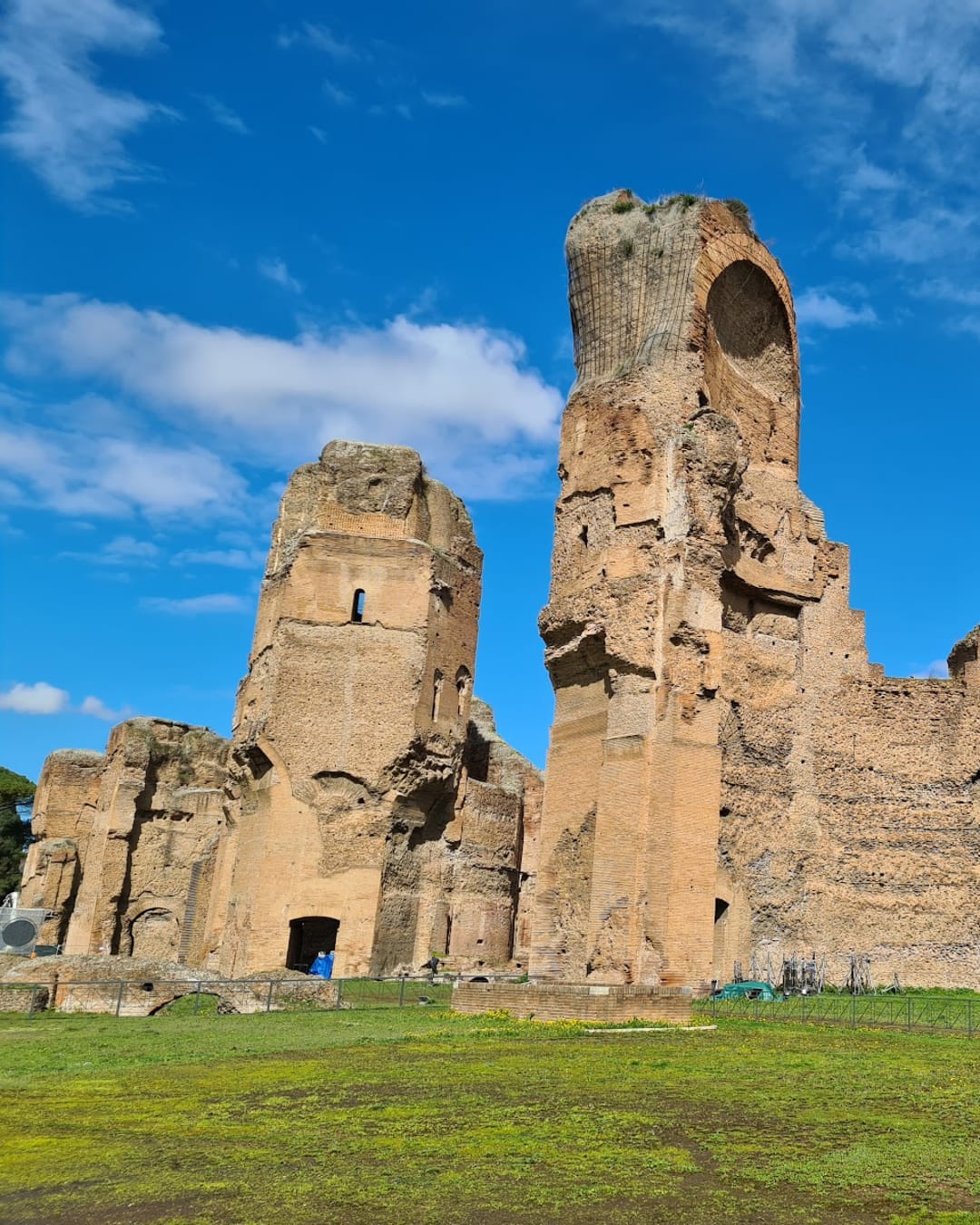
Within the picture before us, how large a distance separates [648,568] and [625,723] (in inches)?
89.9

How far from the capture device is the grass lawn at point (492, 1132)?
4707 mm

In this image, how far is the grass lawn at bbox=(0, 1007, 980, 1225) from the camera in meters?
4.71

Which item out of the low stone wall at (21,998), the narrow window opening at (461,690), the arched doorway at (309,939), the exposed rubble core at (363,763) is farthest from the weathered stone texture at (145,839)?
the low stone wall at (21,998)

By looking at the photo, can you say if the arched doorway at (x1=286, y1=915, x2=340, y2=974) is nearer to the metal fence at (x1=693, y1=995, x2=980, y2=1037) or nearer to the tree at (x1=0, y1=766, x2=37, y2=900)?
the metal fence at (x1=693, y1=995, x2=980, y2=1037)

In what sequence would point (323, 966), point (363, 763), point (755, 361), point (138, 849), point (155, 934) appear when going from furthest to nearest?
point (138, 849) < point (155, 934) < point (363, 763) < point (755, 361) < point (323, 966)

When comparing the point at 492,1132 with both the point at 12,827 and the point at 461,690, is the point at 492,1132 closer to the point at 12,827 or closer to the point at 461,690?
the point at 461,690

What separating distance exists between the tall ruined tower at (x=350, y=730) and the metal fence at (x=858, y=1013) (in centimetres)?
1027

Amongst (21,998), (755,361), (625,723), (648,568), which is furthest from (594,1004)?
(755,361)

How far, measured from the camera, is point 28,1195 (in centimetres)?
492

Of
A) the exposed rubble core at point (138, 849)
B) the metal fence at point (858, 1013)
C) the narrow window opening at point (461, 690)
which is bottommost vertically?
the metal fence at point (858, 1013)

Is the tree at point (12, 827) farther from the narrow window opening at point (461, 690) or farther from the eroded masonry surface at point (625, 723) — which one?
the narrow window opening at point (461, 690)

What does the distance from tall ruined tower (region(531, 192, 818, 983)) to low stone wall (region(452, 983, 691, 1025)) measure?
7.72 ft

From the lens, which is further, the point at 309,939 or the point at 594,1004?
the point at 309,939

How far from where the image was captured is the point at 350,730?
2456cm
